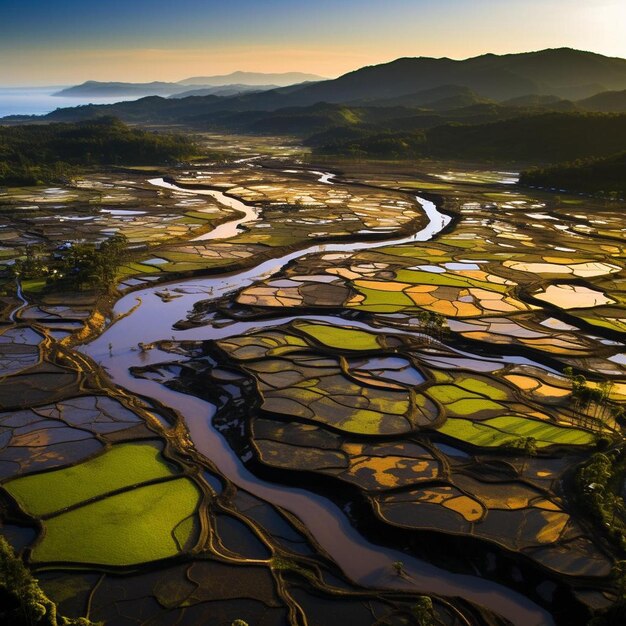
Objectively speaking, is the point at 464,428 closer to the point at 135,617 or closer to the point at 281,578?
the point at 281,578

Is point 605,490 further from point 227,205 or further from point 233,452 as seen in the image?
point 227,205

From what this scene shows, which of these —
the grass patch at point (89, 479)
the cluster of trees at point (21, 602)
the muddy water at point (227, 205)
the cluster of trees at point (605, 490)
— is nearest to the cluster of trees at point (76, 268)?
the muddy water at point (227, 205)

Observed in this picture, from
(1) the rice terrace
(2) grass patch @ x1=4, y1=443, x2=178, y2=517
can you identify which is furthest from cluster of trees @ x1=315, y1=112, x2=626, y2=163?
(2) grass patch @ x1=4, y1=443, x2=178, y2=517

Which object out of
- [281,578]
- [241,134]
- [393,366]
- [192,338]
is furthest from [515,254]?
[241,134]

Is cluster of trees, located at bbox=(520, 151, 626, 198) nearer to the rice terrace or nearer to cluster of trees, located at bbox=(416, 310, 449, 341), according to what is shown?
the rice terrace

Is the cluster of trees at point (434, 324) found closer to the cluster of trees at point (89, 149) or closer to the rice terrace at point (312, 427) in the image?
the rice terrace at point (312, 427)

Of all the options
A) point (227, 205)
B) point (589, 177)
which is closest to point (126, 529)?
point (227, 205)
